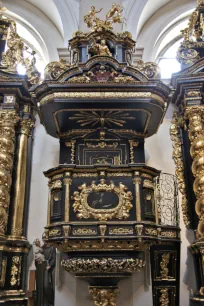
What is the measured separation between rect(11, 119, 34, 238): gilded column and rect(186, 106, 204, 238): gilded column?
2996 millimetres

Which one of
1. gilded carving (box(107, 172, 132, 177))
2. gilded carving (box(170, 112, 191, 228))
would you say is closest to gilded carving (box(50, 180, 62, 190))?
gilded carving (box(107, 172, 132, 177))

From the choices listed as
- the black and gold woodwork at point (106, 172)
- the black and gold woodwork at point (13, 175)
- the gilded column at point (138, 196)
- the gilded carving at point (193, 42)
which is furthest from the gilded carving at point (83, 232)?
the gilded carving at point (193, 42)

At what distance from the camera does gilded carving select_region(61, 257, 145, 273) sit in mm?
4844

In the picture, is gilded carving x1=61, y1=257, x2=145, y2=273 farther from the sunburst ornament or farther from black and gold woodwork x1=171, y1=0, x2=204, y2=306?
the sunburst ornament

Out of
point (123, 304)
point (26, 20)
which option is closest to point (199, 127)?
point (123, 304)

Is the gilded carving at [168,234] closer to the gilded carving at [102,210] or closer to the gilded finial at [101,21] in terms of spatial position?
the gilded carving at [102,210]

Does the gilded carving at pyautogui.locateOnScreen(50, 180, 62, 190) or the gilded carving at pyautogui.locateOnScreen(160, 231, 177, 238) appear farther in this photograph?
the gilded carving at pyautogui.locateOnScreen(160, 231, 177, 238)

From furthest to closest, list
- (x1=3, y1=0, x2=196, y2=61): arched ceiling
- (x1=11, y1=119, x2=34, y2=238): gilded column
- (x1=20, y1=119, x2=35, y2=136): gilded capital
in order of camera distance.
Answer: (x1=3, y1=0, x2=196, y2=61): arched ceiling → (x1=20, y1=119, x2=35, y2=136): gilded capital → (x1=11, y1=119, x2=34, y2=238): gilded column

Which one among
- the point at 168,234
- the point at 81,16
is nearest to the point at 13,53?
the point at 81,16

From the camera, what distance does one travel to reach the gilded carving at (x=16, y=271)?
A: 545 centimetres

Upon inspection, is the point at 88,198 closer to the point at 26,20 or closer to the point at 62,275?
the point at 62,275

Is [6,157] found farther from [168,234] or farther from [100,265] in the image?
[168,234]

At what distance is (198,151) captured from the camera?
5.91 m

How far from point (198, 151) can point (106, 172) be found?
6.12ft
